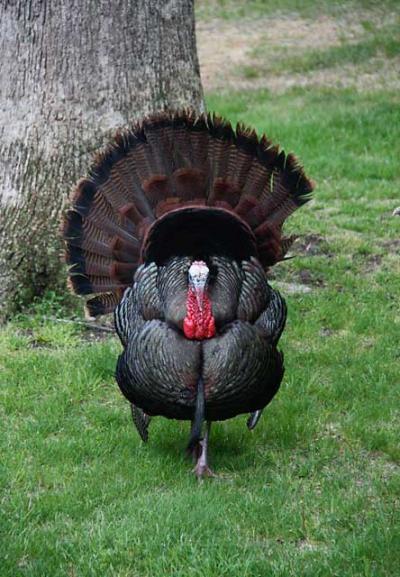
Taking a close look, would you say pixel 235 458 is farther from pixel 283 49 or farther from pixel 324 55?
pixel 283 49

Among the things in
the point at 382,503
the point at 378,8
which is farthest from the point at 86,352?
the point at 378,8

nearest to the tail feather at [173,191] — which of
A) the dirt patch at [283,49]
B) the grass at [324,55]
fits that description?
the dirt patch at [283,49]

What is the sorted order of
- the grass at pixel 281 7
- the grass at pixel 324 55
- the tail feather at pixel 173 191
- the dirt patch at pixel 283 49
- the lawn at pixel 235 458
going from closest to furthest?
the lawn at pixel 235 458
the tail feather at pixel 173 191
the dirt patch at pixel 283 49
the grass at pixel 324 55
the grass at pixel 281 7

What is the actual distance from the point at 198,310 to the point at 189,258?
1.68 feet

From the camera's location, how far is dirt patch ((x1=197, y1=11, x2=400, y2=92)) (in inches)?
593

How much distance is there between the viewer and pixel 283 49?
17297mm

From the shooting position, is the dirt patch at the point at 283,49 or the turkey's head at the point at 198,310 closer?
the turkey's head at the point at 198,310

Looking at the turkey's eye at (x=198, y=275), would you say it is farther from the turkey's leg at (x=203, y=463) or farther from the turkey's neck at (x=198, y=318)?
the turkey's leg at (x=203, y=463)

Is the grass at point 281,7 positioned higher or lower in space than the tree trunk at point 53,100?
lower

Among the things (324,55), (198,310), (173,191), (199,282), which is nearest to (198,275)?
(199,282)

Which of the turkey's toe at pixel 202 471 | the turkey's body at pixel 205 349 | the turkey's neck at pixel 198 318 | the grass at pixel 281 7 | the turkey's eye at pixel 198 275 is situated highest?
the turkey's eye at pixel 198 275

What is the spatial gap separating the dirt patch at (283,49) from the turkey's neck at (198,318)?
32.1 feet

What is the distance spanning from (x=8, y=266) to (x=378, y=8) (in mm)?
14267

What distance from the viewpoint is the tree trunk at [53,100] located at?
7.07 m
